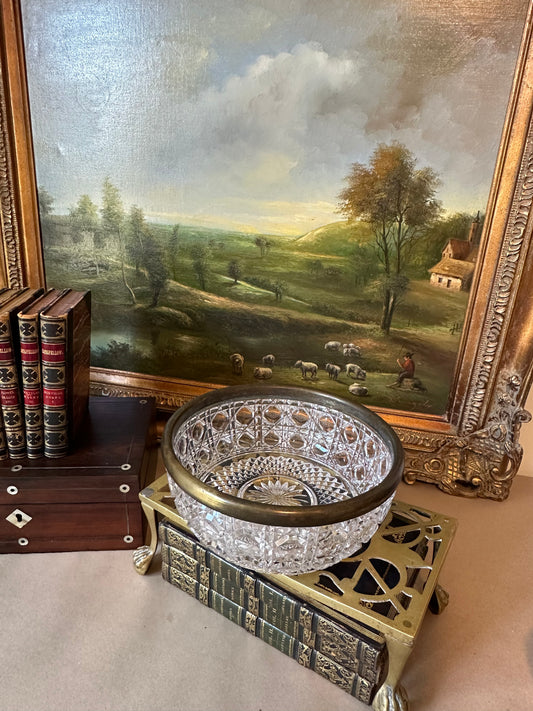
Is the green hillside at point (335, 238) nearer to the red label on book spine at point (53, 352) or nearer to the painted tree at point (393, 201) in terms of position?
the painted tree at point (393, 201)

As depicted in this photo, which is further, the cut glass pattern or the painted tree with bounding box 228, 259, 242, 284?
the painted tree with bounding box 228, 259, 242, 284

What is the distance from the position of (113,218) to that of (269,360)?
44 centimetres

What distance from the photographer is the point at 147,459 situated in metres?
1.01

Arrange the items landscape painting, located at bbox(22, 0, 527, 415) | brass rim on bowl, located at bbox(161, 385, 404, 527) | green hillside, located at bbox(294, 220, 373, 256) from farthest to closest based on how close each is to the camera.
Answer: green hillside, located at bbox(294, 220, 373, 256) → landscape painting, located at bbox(22, 0, 527, 415) → brass rim on bowl, located at bbox(161, 385, 404, 527)

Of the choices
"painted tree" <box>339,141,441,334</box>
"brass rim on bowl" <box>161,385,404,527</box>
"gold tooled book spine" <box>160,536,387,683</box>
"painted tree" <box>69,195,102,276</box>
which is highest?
"painted tree" <box>339,141,441,334</box>

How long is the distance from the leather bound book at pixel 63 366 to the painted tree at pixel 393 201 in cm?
53

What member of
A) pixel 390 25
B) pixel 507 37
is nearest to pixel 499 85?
pixel 507 37

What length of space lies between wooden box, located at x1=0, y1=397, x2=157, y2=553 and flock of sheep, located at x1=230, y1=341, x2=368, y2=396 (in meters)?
0.27

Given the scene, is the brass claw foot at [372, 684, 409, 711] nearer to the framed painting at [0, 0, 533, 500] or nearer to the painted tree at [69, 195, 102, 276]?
the framed painting at [0, 0, 533, 500]

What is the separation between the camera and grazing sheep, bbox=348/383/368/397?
1.07 metres

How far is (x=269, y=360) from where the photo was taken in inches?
43.2

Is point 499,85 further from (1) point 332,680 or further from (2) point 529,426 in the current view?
(1) point 332,680

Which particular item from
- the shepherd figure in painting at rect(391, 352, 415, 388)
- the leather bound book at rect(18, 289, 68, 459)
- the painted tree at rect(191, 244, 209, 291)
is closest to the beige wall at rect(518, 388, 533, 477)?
the shepherd figure in painting at rect(391, 352, 415, 388)

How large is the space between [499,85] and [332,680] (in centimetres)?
95
